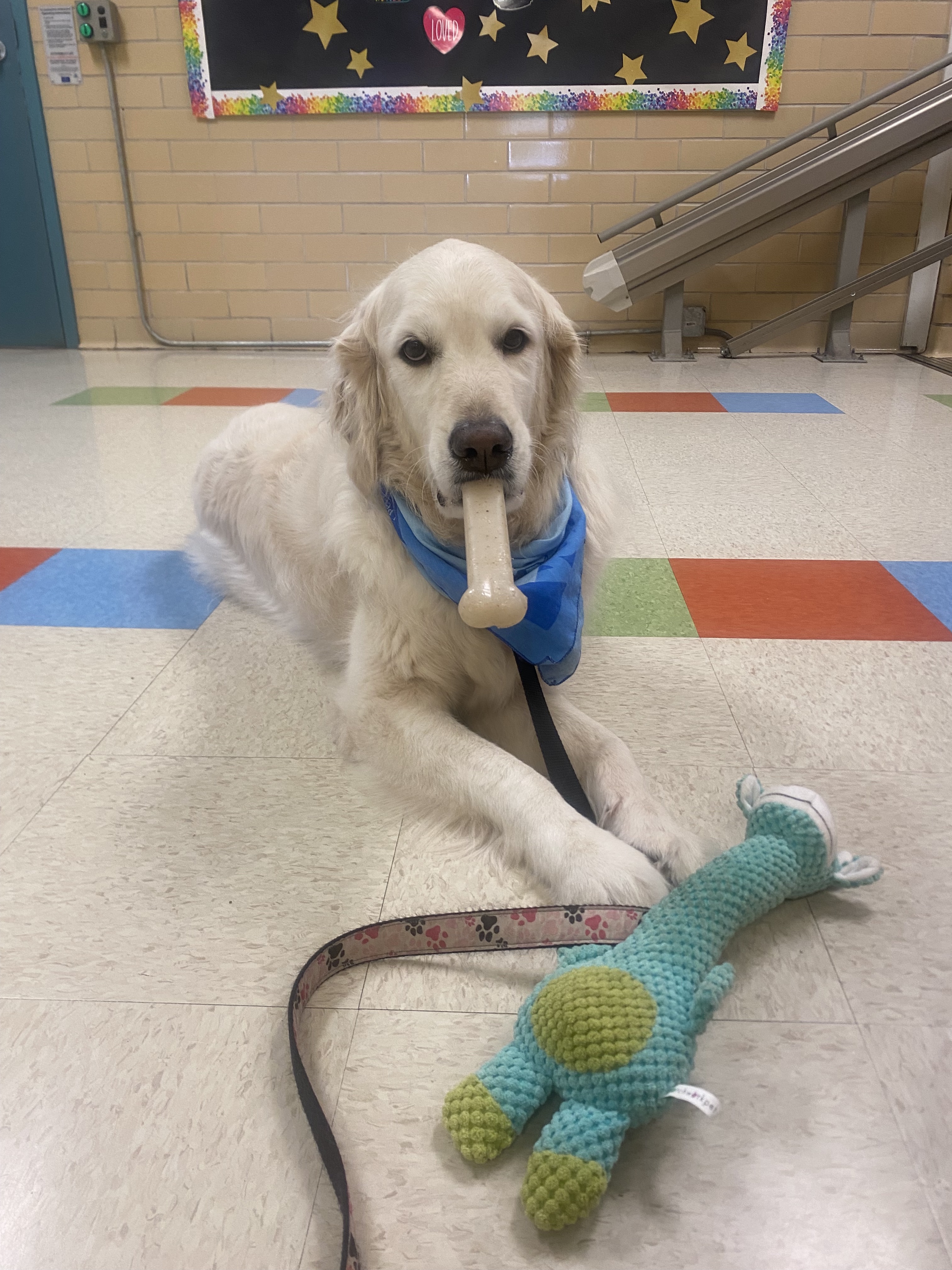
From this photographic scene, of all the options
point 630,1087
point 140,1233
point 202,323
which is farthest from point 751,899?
point 202,323

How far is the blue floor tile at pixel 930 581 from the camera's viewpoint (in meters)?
2.10

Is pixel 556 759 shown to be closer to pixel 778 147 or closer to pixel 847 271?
pixel 778 147

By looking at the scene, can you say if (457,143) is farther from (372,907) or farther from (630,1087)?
(630,1087)

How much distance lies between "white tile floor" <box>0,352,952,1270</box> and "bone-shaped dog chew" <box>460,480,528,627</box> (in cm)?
42

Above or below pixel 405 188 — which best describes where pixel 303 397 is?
below

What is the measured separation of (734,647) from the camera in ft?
6.44

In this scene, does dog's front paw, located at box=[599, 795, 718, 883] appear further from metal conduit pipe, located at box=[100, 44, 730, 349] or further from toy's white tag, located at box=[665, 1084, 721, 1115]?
metal conduit pipe, located at box=[100, 44, 730, 349]

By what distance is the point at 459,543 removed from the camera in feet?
5.20

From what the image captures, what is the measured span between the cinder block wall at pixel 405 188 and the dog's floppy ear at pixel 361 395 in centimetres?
430

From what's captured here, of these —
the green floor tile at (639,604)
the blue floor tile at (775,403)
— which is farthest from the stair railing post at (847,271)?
the green floor tile at (639,604)

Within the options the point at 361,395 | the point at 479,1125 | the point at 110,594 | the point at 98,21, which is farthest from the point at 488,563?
the point at 98,21

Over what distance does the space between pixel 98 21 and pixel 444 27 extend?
6.91 ft

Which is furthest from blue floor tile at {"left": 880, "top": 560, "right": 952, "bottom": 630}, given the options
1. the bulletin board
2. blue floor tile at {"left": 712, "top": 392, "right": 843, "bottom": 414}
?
the bulletin board

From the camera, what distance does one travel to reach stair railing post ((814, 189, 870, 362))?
5.09 meters
